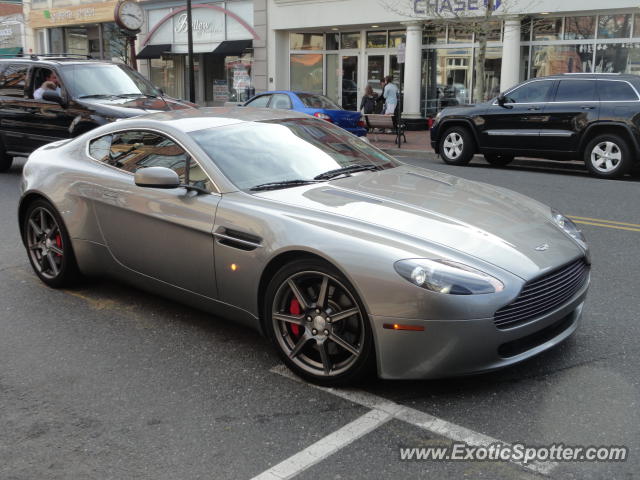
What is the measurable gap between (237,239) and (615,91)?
10.9 m

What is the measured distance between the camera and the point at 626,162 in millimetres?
12555

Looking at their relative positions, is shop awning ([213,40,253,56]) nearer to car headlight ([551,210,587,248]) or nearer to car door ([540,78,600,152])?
car door ([540,78,600,152])

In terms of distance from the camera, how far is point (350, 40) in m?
26.4

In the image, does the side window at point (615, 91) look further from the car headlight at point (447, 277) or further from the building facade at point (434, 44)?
the car headlight at point (447, 277)

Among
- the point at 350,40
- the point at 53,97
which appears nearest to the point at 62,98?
the point at 53,97

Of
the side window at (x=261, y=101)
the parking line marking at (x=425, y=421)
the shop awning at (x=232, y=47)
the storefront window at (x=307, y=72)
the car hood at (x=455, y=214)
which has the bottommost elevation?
the parking line marking at (x=425, y=421)

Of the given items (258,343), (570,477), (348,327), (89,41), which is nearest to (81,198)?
(258,343)

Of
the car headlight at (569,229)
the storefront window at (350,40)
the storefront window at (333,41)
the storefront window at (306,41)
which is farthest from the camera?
the storefront window at (306,41)

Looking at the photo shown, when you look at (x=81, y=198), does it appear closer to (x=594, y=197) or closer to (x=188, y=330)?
(x=188, y=330)

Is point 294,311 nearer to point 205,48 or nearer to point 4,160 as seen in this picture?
point 4,160

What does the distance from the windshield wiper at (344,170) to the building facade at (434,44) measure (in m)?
16.1

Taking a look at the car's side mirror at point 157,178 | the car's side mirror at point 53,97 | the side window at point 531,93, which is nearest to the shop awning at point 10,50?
the car's side mirror at point 53,97

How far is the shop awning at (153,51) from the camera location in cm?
3055

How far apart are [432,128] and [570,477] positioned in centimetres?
1305
